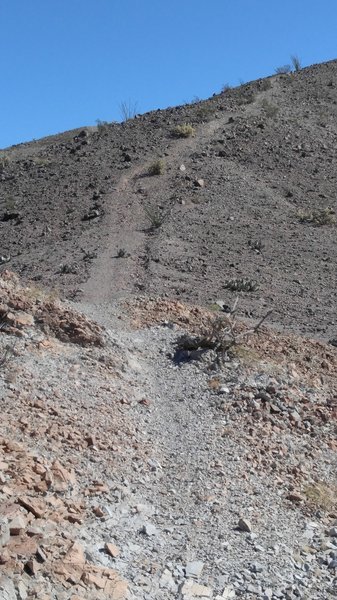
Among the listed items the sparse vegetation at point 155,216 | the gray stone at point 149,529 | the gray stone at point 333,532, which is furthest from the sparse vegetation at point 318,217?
the gray stone at point 149,529

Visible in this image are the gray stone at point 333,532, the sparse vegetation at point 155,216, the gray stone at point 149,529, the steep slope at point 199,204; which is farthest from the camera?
the sparse vegetation at point 155,216

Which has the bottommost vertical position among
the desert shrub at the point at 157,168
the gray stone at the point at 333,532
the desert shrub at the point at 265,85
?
the gray stone at the point at 333,532

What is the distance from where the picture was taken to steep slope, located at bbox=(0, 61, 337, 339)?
15.8 m

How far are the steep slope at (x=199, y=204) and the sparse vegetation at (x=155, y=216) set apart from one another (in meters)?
0.11

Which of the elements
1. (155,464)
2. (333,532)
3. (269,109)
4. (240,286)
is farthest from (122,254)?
(269,109)

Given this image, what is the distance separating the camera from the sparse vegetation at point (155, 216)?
1941 cm

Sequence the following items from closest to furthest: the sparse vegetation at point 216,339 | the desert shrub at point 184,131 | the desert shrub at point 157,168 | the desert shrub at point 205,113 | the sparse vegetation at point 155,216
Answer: the sparse vegetation at point 216,339 → the sparse vegetation at point 155,216 → the desert shrub at point 157,168 → the desert shrub at point 184,131 → the desert shrub at point 205,113

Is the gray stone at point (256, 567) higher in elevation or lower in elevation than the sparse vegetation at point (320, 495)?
higher

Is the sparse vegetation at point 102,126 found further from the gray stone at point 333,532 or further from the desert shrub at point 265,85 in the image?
the gray stone at point 333,532

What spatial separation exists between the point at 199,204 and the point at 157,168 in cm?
232

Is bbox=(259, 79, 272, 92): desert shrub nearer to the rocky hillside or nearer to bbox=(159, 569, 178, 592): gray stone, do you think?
the rocky hillside

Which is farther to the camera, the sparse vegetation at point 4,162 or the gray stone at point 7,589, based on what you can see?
the sparse vegetation at point 4,162

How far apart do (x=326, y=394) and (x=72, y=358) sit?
311 cm

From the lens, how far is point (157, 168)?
22719 mm
